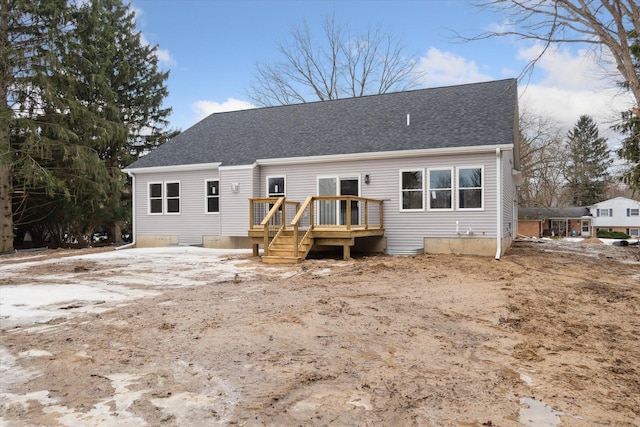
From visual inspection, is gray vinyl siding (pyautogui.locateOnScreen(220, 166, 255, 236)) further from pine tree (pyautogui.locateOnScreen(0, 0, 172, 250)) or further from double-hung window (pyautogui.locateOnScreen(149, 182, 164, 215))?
pine tree (pyautogui.locateOnScreen(0, 0, 172, 250))

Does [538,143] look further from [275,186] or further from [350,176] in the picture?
[275,186]

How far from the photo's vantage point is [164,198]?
16.6 meters

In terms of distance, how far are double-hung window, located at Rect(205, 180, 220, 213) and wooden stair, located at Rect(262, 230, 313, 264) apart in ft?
14.8

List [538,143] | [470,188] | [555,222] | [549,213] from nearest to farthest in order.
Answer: [470,188] < [538,143] < [549,213] < [555,222]

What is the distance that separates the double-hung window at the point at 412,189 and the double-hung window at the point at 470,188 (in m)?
1.10

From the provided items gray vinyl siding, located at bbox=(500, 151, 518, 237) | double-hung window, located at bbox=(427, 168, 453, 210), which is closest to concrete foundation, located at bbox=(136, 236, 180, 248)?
double-hung window, located at bbox=(427, 168, 453, 210)

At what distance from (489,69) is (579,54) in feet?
38.6

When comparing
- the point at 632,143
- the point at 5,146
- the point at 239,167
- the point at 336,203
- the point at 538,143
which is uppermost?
the point at 538,143

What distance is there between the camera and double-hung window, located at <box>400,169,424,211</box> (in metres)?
13.0

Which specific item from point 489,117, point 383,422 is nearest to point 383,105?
point 489,117

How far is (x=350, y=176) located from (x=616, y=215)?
45.1 metres

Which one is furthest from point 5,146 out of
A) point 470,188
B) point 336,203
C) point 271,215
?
point 470,188

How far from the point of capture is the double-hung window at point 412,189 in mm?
13008

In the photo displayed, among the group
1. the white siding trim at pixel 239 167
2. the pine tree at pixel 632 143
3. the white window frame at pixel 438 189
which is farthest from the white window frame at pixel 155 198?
the pine tree at pixel 632 143
